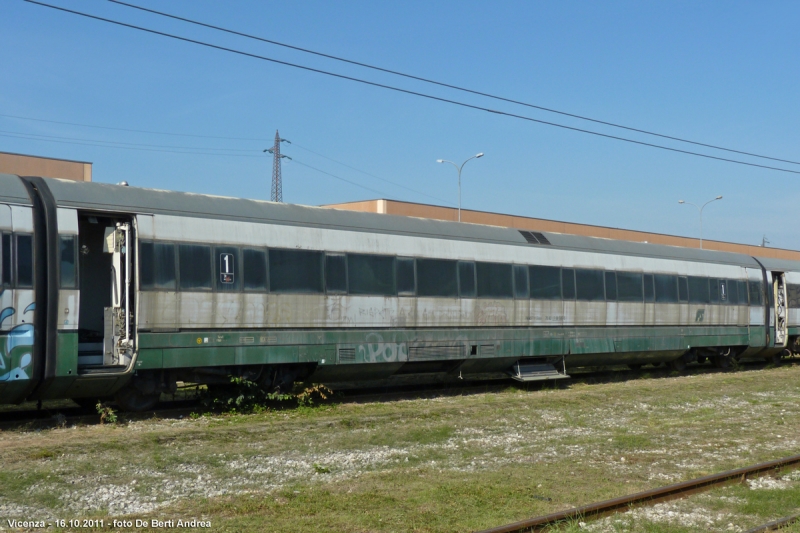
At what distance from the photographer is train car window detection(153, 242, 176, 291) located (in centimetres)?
1288

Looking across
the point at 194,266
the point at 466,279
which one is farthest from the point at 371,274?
the point at 194,266

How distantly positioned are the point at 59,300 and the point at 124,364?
1532mm

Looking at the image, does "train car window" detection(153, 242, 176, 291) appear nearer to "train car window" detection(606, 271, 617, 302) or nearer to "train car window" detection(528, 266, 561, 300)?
"train car window" detection(528, 266, 561, 300)

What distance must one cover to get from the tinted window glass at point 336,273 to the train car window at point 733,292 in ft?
48.7

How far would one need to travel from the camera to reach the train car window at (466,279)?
17.3m

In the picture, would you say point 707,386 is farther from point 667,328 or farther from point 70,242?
point 70,242

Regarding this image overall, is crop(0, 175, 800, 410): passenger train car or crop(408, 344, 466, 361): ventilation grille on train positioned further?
crop(408, 344, 466, 361): ventilation grille on train

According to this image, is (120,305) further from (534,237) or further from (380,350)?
(534,237)

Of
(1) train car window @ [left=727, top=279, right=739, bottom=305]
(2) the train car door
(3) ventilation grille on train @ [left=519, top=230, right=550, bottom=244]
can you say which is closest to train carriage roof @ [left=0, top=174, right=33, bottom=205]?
(2) the train car door

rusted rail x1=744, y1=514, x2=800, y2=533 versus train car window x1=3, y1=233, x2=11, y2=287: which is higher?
train car window x1=3, y1=233, x2=11, y2=287

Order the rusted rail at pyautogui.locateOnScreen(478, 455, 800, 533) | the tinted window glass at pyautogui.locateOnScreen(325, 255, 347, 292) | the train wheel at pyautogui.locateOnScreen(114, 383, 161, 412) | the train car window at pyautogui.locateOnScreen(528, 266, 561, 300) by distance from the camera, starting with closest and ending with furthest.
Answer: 1. the rusted rail at pyautogui.locateOnScreen(478, 455, 800, 533)
2. the train wheel at pyautogui.locateOnScreen(114, 383, 161, 412)
3. the tinted window glass at pyautogui.locateOnScreen(325, 255, 347, 292)
4. the train car window at pyautogui.locateOnScreen(528, 266, 561, 300)

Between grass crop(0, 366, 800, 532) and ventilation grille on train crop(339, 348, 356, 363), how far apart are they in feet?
2.97

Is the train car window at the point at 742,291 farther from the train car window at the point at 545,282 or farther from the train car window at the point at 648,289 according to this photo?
the train car window at the point at 545,282

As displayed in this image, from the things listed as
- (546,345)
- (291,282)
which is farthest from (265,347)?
(546,345)
